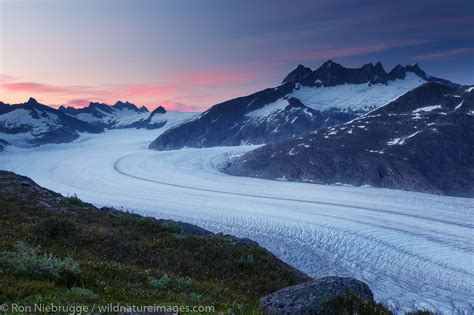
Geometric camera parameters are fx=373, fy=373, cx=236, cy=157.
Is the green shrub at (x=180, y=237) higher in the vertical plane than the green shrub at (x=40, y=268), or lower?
lower

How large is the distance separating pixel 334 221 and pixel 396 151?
4199cm

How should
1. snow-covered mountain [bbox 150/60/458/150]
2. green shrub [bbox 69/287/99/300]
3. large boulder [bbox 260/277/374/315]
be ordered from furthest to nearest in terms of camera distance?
1. snow-covered mountain [bbox 150/60/458/150]
2. large boulder [bbox 260/277/374/315]
3. green shrub [bbox 69/287/99/300]

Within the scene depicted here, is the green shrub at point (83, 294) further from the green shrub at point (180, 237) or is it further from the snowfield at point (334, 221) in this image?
the snowfield at point (334, 221)

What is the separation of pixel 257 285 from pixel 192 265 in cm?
311

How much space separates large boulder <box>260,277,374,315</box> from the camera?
31.3ft

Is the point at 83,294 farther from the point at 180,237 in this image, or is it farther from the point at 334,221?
the point at 334,221

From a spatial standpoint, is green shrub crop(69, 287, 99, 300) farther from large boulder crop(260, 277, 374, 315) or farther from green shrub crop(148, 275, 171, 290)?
large boulder crop(260, 277, 374, 315)

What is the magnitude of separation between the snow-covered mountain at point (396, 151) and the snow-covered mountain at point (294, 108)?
162 feet

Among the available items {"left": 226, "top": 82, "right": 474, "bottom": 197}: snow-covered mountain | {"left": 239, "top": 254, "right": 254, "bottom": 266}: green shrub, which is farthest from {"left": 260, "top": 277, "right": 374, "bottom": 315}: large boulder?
{"left": 226, "top": 82, "right": 474, "bottom": 197}: snow-covered mountain

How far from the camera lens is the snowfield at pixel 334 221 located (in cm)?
2867

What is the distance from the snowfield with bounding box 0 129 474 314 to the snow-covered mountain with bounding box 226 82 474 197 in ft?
24.5

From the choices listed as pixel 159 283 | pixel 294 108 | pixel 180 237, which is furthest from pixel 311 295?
pixel 294 108

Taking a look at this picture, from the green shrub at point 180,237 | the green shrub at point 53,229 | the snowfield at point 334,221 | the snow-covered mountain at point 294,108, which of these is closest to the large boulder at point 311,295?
the green shrub at point 180,237

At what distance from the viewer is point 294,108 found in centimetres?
15762
